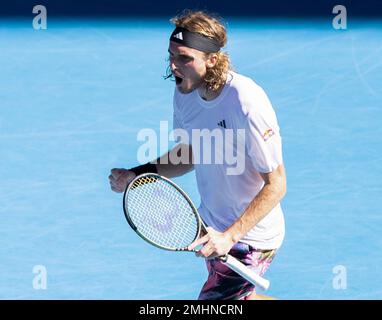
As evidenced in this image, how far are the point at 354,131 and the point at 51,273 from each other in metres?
2.92

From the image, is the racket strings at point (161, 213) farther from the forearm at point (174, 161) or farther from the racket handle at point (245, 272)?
the forearm at point (174, 161)

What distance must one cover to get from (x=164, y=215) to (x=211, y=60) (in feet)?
2.29

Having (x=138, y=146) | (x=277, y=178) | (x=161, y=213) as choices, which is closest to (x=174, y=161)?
(x=161, y=213)

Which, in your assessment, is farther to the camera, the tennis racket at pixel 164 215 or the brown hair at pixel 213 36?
the brown hair at pixel 213 36

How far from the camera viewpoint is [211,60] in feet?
15.3

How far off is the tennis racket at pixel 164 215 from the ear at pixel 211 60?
54cm

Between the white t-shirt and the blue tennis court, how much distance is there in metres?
1.46

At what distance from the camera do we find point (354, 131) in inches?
323

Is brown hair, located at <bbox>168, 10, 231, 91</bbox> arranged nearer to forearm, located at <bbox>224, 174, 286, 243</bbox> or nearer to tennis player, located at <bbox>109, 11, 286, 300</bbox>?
tennis player, located at <bbox>109, 11, 286, 300</bbox>

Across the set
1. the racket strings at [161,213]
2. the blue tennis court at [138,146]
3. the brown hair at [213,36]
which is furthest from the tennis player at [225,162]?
the blue tennis court at [138,146]

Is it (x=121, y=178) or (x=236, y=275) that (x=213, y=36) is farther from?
(x=236, y=275)

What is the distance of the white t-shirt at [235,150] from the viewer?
14.8ft

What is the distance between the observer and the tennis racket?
179 inches
